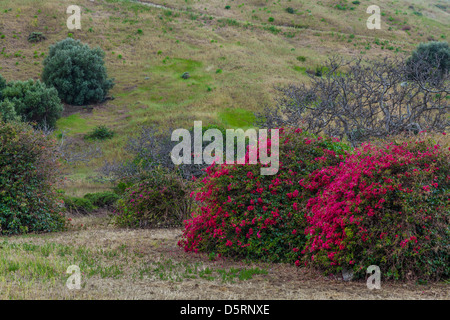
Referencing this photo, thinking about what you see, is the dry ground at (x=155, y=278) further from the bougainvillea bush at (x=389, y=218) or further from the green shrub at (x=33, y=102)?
the green shrub at (x=33, y=102)

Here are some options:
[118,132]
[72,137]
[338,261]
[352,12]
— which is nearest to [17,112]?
[72,137]

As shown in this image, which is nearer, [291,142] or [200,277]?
[200,277]

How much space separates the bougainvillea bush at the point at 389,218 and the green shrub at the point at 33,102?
104 feet

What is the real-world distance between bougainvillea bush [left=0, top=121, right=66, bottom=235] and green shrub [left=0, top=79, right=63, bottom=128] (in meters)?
24.3

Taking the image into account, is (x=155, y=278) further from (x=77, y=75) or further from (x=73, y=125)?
(x=77, y=75)

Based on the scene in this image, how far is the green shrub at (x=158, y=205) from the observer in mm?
12312

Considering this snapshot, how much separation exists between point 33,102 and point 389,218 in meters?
34.1

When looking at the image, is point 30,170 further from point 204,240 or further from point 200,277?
point 200,277

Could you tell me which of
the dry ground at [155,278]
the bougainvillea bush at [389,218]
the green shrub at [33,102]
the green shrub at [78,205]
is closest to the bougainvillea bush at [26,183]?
the dry ground at [155,278]

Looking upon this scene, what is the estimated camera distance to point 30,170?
11.3 meters

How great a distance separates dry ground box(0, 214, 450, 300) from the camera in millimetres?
5434

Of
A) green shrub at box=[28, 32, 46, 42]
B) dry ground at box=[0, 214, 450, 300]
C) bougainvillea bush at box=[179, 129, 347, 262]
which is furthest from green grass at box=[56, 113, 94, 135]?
bougainvillea bush at box=[179, 129, 347, 262]

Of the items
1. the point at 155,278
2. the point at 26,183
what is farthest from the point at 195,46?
the point at 155,278

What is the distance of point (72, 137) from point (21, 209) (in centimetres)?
2481
